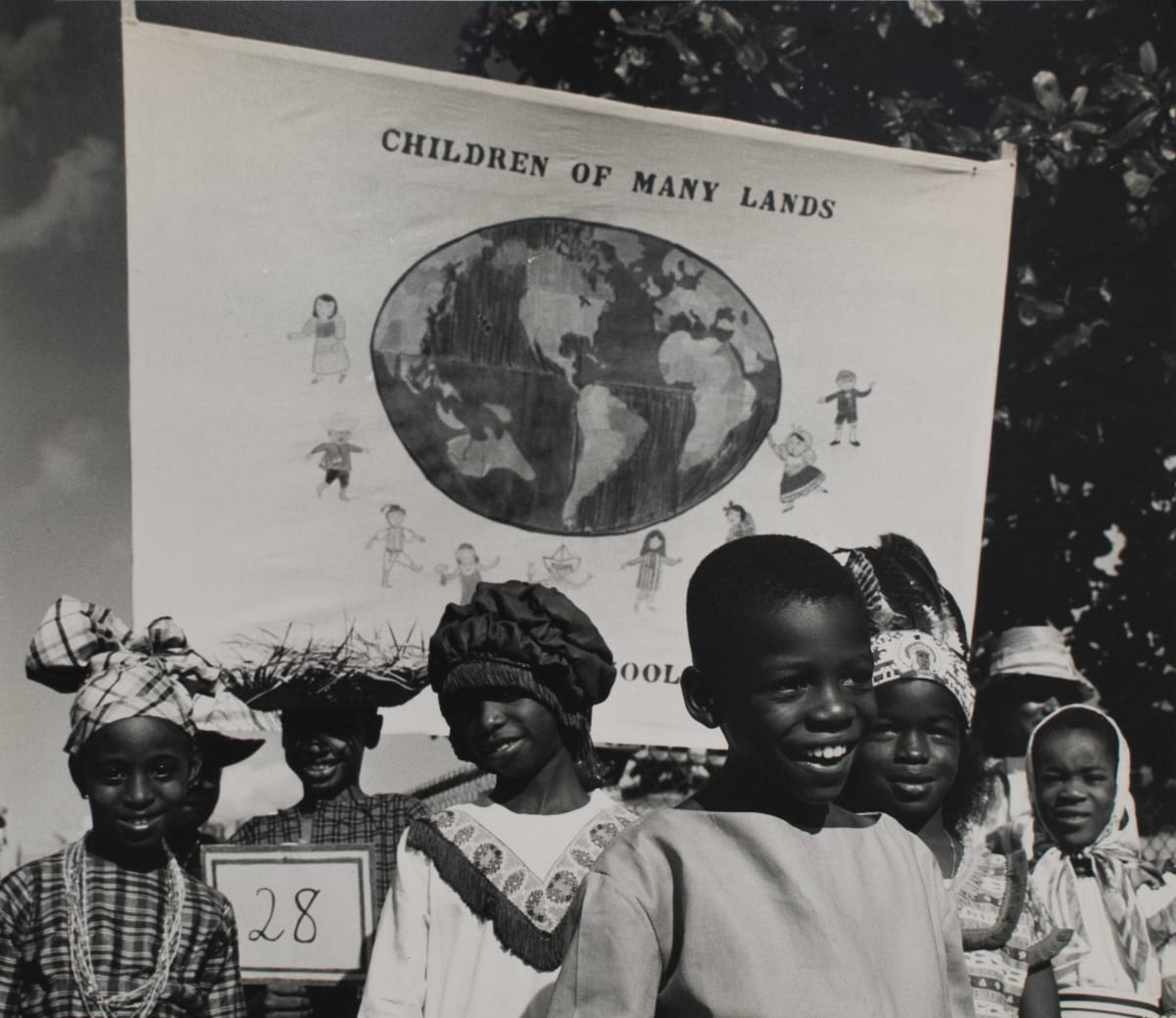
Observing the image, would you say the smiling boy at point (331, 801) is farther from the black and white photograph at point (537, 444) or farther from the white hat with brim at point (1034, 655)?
the white hat with brim at point (1034, 655)

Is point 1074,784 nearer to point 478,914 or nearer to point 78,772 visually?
point 478,914

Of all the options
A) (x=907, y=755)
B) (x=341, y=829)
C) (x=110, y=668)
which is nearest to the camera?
(x=907, y=755)

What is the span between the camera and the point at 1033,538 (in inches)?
196

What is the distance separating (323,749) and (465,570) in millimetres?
866

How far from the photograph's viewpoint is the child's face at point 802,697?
1922 millimetres

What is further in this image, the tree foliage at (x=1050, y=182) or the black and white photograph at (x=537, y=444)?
the tree foliage at (x=1050, y=182)

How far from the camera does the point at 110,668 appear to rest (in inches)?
125

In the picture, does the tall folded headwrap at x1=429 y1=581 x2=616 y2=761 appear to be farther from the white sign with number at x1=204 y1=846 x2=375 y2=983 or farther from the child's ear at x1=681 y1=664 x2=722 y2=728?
the child's ear at x1=681 y1=664 x2=722 y2=728

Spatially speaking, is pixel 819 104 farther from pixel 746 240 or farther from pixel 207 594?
pixel 207 594

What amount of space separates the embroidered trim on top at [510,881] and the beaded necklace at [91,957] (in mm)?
597

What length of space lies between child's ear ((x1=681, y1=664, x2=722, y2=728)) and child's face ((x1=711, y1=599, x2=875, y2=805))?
62 millimetres

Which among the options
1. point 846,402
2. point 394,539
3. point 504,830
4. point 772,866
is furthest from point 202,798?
point 846,402

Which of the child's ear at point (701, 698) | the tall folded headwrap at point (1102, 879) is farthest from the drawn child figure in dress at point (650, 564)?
the child's ear at point (701, 698)

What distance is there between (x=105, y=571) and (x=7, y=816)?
2.68 ft
